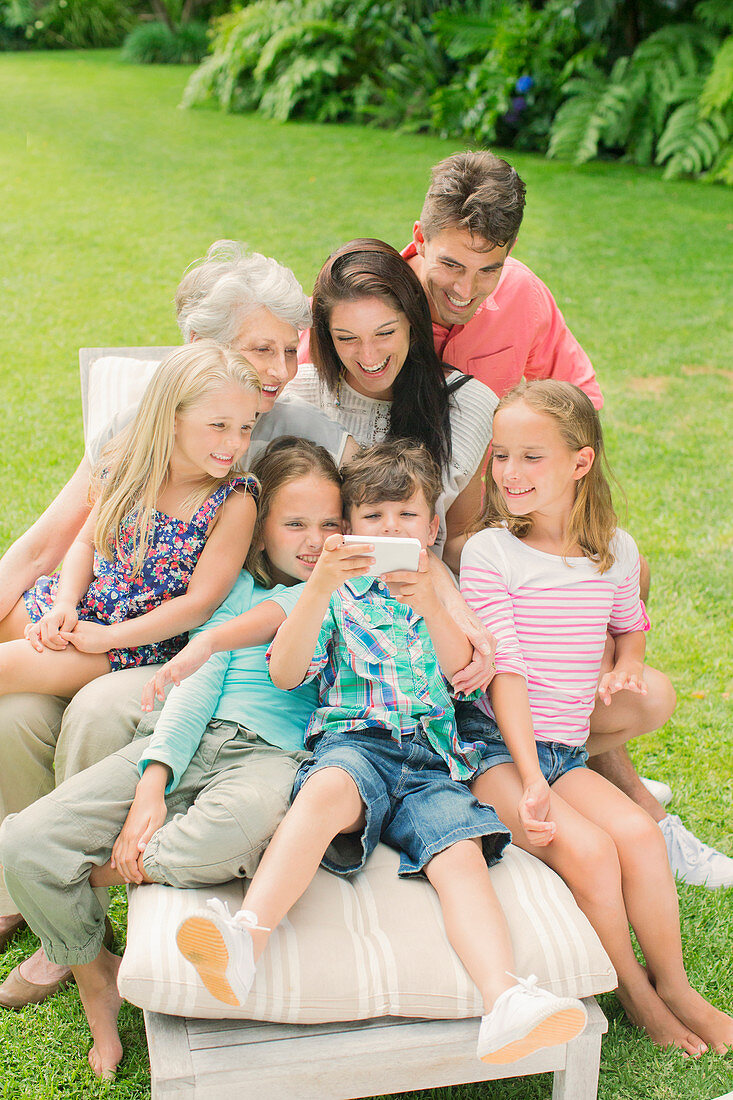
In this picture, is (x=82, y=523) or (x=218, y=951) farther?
(x=82, y=523)

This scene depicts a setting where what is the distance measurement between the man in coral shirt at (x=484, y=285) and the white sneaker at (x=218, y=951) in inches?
77.5

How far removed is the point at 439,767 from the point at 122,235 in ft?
25.7

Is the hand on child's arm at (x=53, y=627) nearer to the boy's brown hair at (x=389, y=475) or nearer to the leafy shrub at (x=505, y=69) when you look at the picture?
the boy's brown hair at (x=389, y=475)

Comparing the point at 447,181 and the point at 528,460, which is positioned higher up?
the point at 447,181

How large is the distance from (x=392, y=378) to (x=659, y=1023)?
1.83 meters

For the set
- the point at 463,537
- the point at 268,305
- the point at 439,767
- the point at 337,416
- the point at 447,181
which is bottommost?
the point at 439,767

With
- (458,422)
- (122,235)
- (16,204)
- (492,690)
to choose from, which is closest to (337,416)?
(458,422)

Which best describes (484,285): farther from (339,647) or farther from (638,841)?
(638,841)

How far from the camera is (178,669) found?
2.48m

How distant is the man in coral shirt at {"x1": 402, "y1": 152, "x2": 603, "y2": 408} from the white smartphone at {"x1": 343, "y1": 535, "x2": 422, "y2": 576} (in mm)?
1095

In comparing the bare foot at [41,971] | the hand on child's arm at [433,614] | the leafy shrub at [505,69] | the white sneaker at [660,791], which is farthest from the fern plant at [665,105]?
the bare foot at [41,971]

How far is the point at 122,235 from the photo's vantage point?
910 cm

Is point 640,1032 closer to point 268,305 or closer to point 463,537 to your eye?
point 463,537

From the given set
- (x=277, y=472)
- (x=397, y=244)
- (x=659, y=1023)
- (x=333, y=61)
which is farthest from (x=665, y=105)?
(x=659, y=1023)
